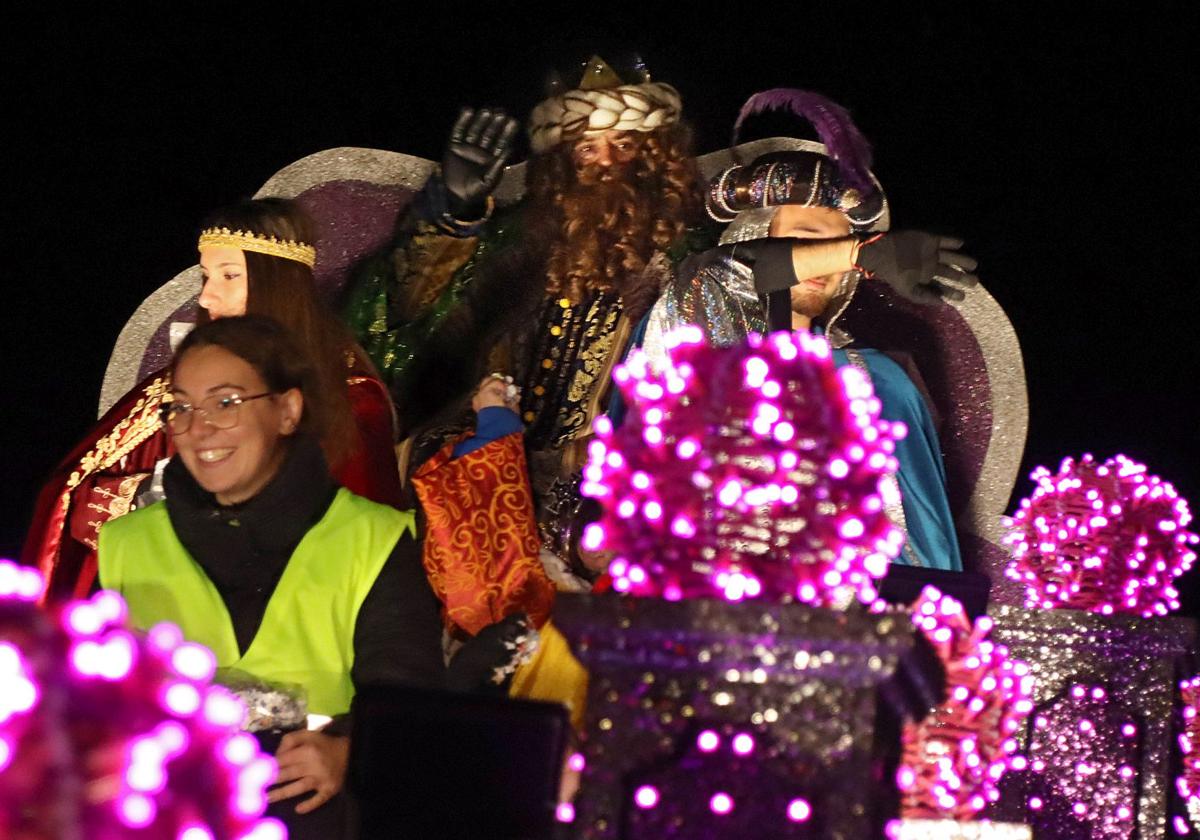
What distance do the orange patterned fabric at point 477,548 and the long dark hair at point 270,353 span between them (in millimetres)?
390

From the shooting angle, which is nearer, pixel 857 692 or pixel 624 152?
pixel 857 692

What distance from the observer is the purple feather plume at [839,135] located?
13.1 ft

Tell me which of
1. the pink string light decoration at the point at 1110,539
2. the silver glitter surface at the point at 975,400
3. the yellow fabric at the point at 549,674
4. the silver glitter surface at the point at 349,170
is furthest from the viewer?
the silver glitter surface at the point at 349,170

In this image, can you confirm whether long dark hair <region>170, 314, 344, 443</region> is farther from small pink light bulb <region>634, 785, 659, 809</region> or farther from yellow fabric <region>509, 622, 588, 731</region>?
small pink light bulb <region>634, 785, 659, 809</region>

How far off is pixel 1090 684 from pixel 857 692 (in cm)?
196

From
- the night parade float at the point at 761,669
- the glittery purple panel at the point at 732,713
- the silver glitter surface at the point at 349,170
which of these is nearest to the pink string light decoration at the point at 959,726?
Result: the night parade float at the point at 761,669

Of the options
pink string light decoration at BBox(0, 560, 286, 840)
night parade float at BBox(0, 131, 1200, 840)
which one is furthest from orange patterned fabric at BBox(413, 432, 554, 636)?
pink string light decoration at BBox(0, 560, 286, 840)

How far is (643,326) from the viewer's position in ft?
13.6

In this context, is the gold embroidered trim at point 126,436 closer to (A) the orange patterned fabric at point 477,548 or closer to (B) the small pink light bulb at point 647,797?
(A) the orange patterned fabric at point 477,548

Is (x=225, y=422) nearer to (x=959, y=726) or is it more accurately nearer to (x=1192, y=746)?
(x=959, y=726)

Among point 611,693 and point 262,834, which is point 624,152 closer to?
point 611,693

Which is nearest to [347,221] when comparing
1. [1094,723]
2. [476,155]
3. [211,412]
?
[476,155]

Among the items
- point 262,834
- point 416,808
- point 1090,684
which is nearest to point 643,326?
point 1090,684

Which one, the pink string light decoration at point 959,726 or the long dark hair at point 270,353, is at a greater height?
the long dark hair at point 270,353
